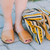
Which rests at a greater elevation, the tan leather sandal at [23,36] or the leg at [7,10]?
the leg at [7,10]

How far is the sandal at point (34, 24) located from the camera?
1.51m

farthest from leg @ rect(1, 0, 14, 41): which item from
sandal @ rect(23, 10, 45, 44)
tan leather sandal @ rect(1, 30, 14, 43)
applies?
sandal @ rect(23, 10, 45, 44)

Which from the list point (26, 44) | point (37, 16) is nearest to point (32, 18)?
point (37, 16)

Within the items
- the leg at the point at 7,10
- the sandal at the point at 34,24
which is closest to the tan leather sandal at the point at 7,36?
the leg at the point at 7,10

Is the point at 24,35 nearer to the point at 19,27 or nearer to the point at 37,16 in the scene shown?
the point at 19,27

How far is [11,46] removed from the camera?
4.89 feet

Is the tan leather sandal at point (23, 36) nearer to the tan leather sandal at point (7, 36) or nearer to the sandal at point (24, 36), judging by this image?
the sandal at point (24, 36)

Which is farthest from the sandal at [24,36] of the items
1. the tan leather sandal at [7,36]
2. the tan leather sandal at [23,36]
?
Result: the tan leather sandal at [7,36]

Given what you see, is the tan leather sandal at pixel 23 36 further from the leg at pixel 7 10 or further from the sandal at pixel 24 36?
the leg at pixel 7 10

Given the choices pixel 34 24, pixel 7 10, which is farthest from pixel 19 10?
pixel 34 24

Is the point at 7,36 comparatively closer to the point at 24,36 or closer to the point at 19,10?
the point at 24,36

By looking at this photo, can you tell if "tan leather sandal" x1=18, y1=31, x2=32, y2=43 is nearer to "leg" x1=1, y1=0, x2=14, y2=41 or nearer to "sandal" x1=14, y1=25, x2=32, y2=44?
"sandal" x1=14, y1=25, x2=32, y2=44

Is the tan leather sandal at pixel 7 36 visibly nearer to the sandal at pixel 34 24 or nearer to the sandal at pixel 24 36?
the sandal at pixel 24 36

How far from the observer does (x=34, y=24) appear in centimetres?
155
